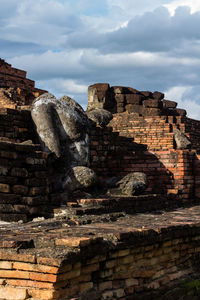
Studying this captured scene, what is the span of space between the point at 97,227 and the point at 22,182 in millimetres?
1255

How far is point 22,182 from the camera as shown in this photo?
4.67 metres

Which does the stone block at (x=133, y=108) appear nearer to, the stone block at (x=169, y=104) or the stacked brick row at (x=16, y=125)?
the stone block at (x=169, y=104)

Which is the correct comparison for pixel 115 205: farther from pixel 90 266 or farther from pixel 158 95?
pixel 158 95

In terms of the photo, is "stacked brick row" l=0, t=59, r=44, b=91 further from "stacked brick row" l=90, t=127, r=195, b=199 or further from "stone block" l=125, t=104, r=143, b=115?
"stacked brick row" l=90, t=127, r=195, b=199

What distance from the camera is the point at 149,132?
969 centimetres

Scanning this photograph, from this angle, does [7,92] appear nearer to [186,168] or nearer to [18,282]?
[186,168]

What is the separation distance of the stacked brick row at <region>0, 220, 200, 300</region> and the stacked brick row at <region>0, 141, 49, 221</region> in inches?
42.2

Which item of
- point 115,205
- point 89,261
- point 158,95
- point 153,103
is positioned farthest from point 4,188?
point 158,95

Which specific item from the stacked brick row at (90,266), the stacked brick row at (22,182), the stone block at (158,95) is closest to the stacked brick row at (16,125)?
the stacked brick row at (22,182)

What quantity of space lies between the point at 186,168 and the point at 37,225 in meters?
3.63

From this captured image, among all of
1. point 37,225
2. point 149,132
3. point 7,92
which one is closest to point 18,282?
point 37,225

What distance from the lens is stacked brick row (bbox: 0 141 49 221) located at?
4.46m

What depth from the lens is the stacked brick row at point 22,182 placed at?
4.46m

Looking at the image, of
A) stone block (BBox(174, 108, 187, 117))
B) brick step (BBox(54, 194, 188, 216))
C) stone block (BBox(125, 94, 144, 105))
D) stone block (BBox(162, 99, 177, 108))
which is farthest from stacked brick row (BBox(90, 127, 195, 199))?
stone block (BBox(162, 99, 177, 108))
